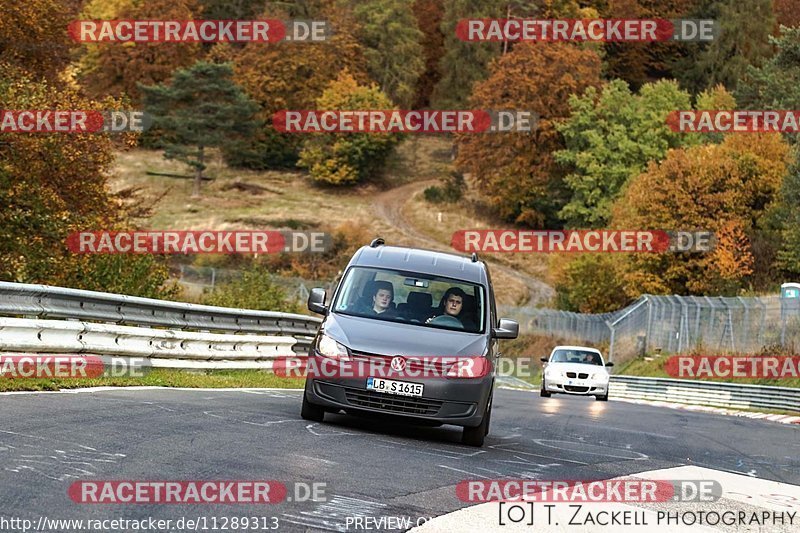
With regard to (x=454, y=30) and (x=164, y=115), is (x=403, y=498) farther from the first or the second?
(x=454, y=30)

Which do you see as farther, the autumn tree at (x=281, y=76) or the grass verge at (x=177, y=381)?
the autumn tree at (x=281, y=76)

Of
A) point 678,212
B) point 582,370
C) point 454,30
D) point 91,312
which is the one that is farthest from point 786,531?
point 454,30

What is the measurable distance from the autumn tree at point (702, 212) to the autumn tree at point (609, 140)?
18.2 meters

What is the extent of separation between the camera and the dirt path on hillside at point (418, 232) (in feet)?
274

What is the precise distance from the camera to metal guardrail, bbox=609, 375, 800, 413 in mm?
31078

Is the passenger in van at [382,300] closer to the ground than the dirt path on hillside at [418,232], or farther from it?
closer to the ground

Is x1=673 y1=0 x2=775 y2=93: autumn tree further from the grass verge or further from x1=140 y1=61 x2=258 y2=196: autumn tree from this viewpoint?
the grass verge

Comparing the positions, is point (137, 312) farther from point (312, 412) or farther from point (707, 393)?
point (707, 393)

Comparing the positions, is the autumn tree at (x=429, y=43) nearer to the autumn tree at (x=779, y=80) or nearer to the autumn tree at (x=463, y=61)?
the autumn tree at (x=463, y=61)

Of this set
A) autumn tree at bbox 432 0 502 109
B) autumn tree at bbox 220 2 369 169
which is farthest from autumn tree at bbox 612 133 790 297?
autumn tree at bbox 432 0 502 109

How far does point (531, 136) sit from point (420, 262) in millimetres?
82377

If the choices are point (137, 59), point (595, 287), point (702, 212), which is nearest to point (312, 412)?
point (702, 212)

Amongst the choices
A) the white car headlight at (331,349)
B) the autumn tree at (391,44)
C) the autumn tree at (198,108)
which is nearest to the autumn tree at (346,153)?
the autumn tree at (198,108)

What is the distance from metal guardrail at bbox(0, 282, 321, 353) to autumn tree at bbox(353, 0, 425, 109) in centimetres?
10115
